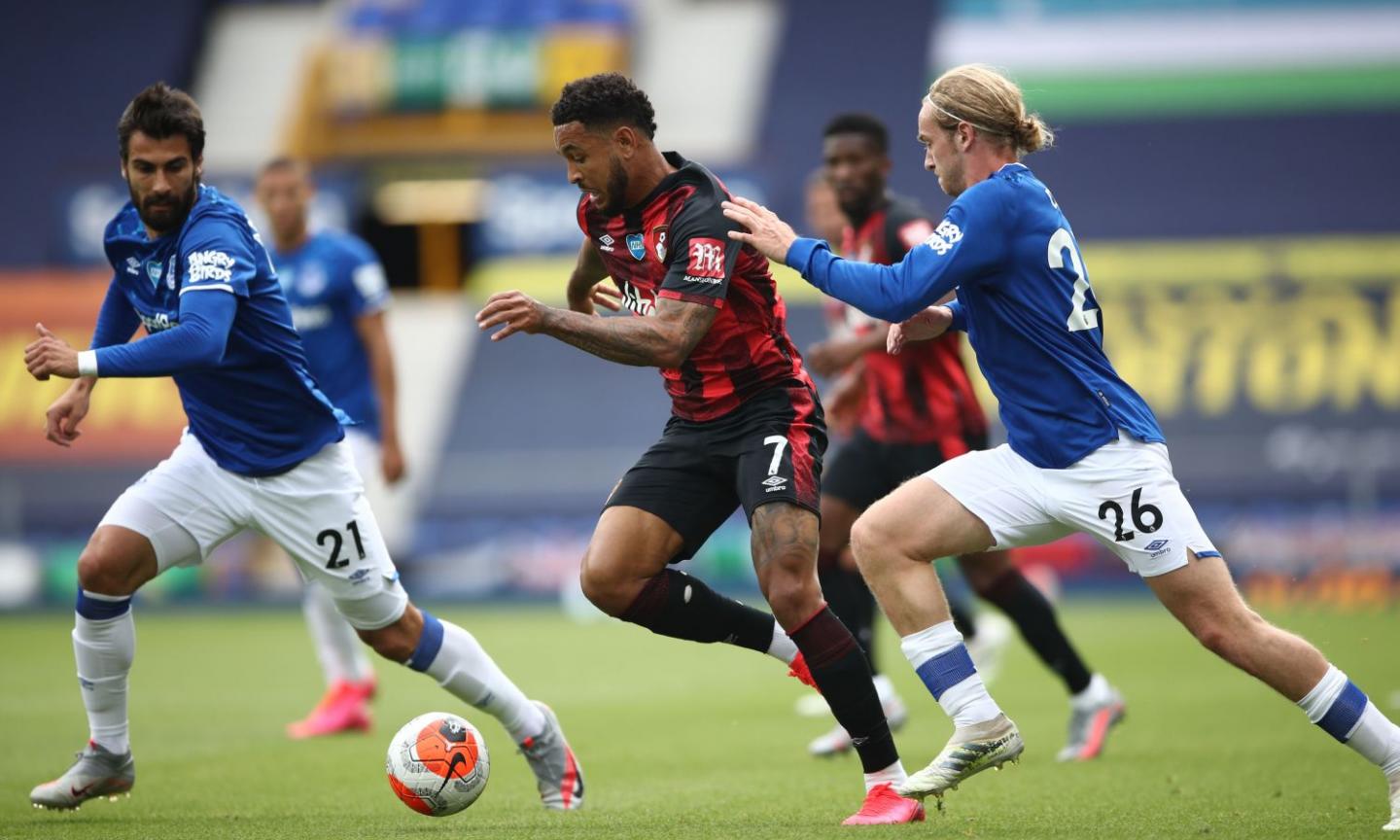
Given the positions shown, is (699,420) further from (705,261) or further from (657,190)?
(657,190)

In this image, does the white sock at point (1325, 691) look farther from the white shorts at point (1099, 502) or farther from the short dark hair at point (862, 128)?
the short dark hair at point (862, 128)

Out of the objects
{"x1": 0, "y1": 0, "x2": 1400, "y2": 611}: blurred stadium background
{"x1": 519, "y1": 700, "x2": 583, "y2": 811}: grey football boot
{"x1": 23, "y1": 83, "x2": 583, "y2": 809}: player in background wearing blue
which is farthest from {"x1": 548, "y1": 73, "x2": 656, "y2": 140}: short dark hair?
{"x1": 0, "y1": 0, "x2": 1400, "y2": 611}: blurred stadium background

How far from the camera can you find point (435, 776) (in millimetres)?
5871

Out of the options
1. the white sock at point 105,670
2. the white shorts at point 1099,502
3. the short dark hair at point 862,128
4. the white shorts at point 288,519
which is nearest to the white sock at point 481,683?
the white shorts at point 288,519

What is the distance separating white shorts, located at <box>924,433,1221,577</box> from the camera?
534cm

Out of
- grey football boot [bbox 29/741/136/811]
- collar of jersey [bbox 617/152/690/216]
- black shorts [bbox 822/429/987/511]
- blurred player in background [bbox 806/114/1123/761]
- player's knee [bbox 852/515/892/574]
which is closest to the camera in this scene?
player's knee [bbox 852/515/892/574]

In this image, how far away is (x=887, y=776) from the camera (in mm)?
5617

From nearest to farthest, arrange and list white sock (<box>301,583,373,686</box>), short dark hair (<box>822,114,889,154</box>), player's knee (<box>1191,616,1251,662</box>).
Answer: player's knee (<box>1191,616,1251,662</box>) < short dark hair (<box>822,114,889,154</box>) < white sock (<box>301,583,373,686</box>)

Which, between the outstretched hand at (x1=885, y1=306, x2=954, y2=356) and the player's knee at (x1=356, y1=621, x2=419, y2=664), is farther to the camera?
the player's knee at (x1=356, y1=621, x2=419, y2=664)

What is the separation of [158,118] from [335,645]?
13.3 ft

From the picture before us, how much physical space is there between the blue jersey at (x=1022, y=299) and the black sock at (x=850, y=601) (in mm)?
2689

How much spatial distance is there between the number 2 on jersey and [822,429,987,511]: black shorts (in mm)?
2982

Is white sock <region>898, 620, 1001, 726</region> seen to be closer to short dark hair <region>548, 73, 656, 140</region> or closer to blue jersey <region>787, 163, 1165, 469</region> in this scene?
blue jersey <region>787, 163, 1165, 469</region>

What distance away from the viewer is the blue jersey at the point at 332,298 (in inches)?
380
